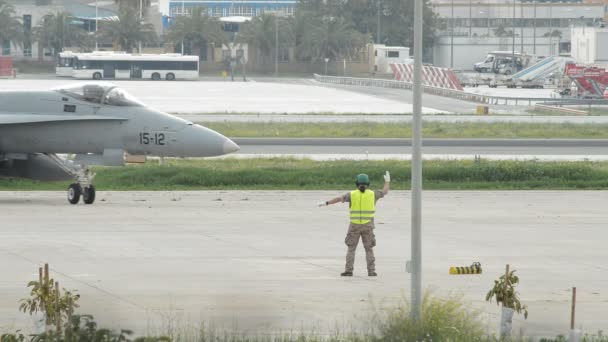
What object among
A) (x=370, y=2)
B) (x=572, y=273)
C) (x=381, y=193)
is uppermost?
(x=370, y=2)

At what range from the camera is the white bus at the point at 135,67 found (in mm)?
107062

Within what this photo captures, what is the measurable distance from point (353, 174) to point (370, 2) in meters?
131

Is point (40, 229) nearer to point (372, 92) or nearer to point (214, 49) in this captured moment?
point (372, 92)

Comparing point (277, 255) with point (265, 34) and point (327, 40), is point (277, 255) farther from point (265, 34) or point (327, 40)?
point (327, 40)

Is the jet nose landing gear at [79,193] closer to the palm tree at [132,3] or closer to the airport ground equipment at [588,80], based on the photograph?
the airport ground equipment at [588,80]

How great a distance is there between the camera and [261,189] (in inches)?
1199

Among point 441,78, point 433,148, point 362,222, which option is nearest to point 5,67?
→ point 441,78

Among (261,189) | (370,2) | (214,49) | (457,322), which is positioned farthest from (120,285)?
(370,2)

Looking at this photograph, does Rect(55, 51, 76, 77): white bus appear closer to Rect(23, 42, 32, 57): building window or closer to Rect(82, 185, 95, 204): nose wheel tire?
Rect(23, 42, 32, 57): building window

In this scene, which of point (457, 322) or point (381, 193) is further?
point (381, 193)

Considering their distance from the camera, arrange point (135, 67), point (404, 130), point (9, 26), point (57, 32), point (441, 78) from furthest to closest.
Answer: point (57, 32) → point (9, 26) → point (135, 67) → point (441, 78) → point (404, 130)

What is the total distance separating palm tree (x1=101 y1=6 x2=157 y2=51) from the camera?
135 metres

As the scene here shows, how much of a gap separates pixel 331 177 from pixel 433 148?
1192cm

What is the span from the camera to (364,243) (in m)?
17.4
